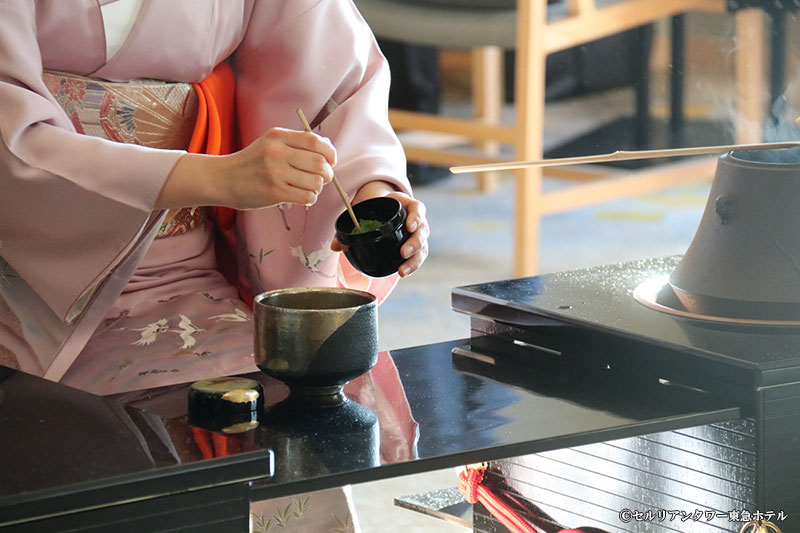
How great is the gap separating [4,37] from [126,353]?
0.31 meters

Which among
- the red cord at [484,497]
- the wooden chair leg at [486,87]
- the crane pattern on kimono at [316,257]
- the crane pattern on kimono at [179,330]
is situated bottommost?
the red cord at [484,497]

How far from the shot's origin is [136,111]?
3.88 ft

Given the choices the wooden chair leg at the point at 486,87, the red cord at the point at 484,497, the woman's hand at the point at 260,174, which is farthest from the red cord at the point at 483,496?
the wooden chair leg at the point at 486,87

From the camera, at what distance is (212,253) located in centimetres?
128

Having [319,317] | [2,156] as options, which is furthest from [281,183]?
[2,156]

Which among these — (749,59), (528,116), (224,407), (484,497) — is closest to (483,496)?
(484,497)

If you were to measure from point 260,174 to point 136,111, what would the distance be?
288 mm

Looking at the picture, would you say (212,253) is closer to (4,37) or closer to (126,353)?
(126,353)

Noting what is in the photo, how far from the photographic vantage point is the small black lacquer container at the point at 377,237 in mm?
972

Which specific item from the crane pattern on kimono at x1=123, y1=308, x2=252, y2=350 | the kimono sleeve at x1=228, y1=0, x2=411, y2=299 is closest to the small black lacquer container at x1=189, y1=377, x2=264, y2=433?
the crane pattern on kimono at x1=123, y1=308, x2=252, y2=350

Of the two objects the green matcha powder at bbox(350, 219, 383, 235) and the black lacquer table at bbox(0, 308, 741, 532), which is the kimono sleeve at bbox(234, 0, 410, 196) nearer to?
the green matcha powder at bbox(350, 219, 383, 235)

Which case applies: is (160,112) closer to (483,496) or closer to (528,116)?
(483,496)

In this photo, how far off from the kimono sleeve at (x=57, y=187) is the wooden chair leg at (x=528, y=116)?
1.73 meters

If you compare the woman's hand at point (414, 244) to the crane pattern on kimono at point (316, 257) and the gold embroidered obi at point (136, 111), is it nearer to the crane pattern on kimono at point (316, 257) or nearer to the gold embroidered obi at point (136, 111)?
the crane pattern on kimono at point (316, 257)
